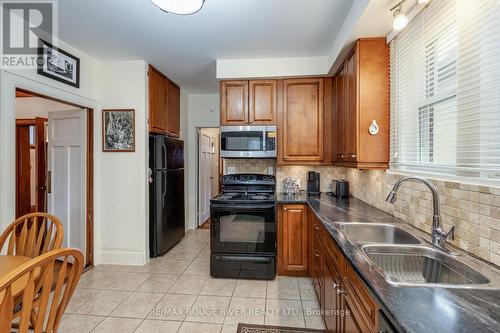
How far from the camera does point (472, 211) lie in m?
1.22

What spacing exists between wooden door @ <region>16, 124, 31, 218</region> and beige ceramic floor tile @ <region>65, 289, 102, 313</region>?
2886mm

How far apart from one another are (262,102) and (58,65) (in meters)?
2.17

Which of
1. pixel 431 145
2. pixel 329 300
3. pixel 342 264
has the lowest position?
pixel 329 300

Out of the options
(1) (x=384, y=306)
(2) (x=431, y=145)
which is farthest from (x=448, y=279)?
(2) (x=431, y=145)

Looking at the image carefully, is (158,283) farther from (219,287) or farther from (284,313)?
(284,313)

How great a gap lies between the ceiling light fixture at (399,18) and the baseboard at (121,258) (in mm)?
3408

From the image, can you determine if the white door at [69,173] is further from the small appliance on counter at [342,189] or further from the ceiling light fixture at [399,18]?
the ceiling light fixture at [399,18]

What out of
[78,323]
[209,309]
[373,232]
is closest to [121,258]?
[78,323]

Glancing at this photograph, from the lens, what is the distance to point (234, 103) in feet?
10.3

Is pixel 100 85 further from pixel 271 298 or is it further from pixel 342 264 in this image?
pixel 342 264

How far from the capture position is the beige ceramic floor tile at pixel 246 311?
2062 millimetres

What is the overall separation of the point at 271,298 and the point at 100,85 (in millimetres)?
3193

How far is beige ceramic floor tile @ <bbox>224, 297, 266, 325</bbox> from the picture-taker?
206cm

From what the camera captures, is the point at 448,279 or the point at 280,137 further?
the point at 280,137
